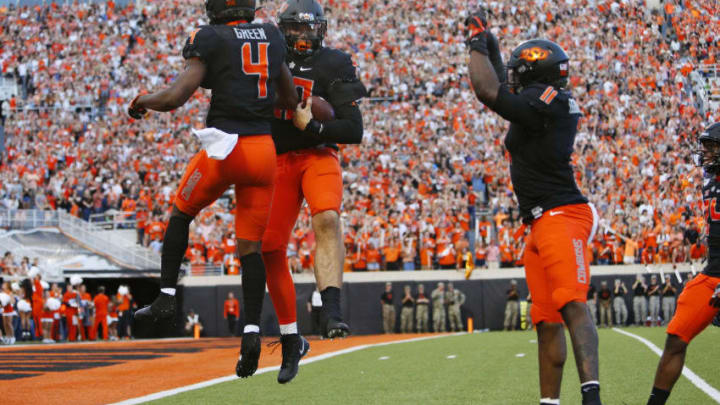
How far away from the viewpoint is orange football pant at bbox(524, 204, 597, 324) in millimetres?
5324

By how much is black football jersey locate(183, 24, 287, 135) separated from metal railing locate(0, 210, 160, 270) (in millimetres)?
18641

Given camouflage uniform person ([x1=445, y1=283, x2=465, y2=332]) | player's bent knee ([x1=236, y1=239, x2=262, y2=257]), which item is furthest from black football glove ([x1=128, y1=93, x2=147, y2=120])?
camouflage uniform person ([x1=445, y1=283, x2=465, y2=332])

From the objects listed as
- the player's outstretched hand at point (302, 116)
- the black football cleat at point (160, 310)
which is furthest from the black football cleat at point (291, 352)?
the player's outstretched hand at point (302, 116)

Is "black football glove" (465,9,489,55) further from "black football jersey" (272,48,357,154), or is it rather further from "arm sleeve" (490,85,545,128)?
"black football jersey" (272,48,357,154)

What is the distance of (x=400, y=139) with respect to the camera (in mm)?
27750

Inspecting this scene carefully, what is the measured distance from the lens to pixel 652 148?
969 inches

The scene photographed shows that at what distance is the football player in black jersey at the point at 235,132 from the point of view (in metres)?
5.35

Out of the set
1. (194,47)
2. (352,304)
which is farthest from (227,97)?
(352,304)

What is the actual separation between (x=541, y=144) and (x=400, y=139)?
22.2 m

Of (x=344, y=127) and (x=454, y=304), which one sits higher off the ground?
(x=344, y=127)

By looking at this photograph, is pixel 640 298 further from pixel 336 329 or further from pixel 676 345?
pixel 336 329

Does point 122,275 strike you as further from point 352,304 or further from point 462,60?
point 462,60

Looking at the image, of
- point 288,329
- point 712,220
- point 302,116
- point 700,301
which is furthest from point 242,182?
point 712,220

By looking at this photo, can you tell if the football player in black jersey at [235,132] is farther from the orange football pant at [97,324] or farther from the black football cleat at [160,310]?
the orange football pant at [97,324]
